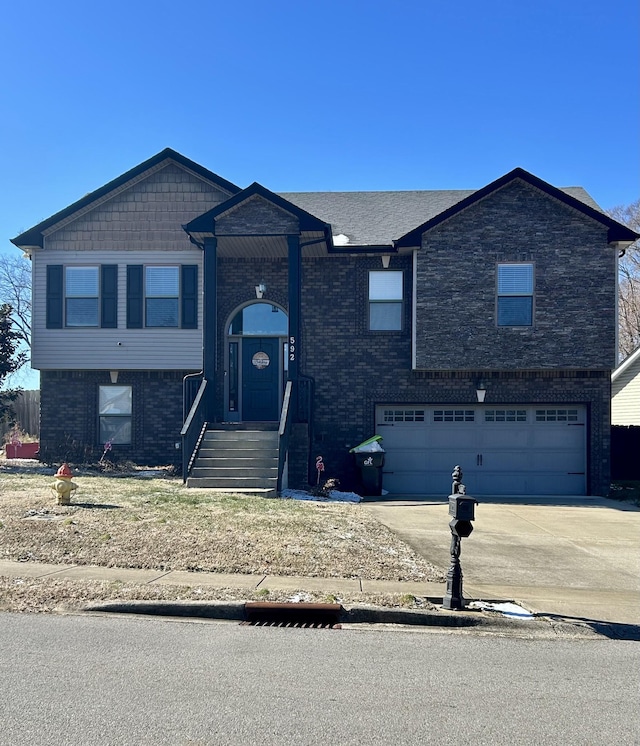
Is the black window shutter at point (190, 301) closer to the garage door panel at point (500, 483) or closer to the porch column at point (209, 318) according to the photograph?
the porch column at point (209, 318)

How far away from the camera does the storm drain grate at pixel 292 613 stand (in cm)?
600

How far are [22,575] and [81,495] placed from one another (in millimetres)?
4783

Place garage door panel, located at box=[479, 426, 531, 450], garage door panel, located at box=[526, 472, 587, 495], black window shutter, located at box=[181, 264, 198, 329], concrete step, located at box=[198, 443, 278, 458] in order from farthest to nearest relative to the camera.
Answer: black window shutter, located at box=[181, 264, 198, 329] < garage door panel, located at box=[479, 426, 531, 450] < garage door panel, located at box=[526, 472, 587, 495] < concrete step, located at box=[198, 443, 278, 458]

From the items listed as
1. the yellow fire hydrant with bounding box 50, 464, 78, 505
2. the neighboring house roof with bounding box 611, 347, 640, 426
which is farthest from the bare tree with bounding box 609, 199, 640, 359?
the yellow fire hydrant with bounding box 50, 464, 78, 505

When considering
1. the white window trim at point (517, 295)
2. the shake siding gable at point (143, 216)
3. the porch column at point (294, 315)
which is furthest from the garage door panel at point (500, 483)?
the shake siding gable at point (143, 216)

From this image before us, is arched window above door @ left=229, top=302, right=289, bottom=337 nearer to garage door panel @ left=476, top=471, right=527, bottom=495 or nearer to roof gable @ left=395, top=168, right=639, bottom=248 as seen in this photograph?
roof gable @ left=395, top=168, right=639, bottom=248

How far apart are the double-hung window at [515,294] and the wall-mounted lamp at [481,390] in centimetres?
139

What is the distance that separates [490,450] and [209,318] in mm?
7024

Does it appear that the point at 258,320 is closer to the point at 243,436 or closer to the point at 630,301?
the point at 243,436

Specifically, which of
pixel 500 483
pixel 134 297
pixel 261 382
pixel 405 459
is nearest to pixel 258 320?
pixel 261 382

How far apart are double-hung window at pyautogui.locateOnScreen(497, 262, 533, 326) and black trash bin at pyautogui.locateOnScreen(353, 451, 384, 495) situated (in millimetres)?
4027

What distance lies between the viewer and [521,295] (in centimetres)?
1520

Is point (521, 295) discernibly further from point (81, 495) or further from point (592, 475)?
point (81, 495)

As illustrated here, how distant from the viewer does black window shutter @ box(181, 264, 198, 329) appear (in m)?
16.2
